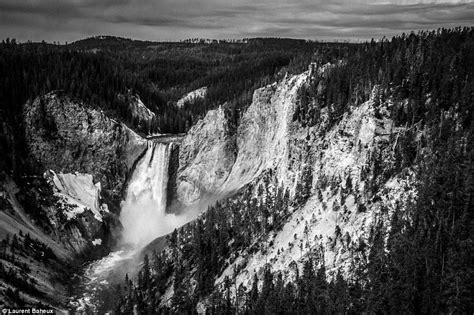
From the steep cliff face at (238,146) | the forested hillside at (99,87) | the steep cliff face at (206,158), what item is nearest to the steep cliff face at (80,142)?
the forested hillside at (99,87)

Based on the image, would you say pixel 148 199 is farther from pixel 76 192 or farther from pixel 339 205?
pixel 339 205

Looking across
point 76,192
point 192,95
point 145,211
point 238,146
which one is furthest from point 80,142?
point 192,95

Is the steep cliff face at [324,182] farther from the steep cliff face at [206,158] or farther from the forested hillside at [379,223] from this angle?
the steep cliff face at [206,158]

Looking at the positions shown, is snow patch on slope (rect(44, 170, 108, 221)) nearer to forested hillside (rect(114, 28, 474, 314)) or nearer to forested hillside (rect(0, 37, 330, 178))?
forested hillside (rect(0, 37, 330, 178))

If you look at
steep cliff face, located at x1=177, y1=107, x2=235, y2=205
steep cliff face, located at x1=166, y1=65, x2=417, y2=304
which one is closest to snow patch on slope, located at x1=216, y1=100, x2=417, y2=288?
steep cliff face, located at x1=166, y1=65, x2=417, y2=304

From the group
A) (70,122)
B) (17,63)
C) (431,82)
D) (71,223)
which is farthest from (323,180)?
(17,63)

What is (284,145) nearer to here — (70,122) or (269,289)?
(269,289)

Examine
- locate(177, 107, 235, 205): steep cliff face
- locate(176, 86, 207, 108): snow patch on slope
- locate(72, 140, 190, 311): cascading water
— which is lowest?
locate(72, 140, 190, 311): cascading water

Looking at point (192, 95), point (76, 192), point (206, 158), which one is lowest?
point (76, 192)
